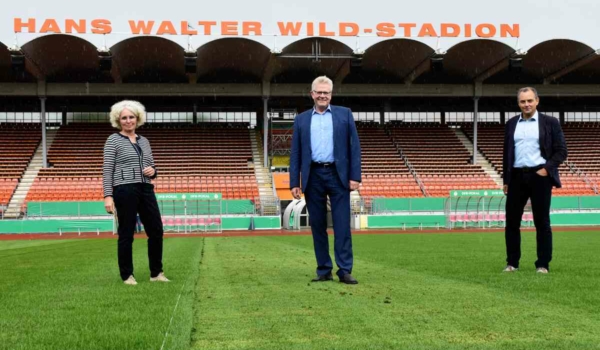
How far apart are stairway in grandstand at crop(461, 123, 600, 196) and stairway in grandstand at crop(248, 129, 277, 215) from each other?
1382 centimetres

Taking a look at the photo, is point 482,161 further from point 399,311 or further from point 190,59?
point 399,311

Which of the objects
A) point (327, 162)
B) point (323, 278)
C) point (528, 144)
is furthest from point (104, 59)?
point (323, 278)

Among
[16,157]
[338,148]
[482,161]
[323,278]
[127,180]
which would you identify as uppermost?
[16,157]

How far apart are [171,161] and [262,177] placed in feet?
18.8

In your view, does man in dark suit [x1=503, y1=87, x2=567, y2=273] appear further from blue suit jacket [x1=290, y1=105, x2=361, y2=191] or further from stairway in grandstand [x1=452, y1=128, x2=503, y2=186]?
stairway in grandstand [x1=452, y1=128, x2=503, y2=186]

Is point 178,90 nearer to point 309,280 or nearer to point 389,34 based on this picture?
point 389,34

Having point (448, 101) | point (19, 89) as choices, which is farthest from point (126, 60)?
point (448, 101)

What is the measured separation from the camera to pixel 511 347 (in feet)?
10.8

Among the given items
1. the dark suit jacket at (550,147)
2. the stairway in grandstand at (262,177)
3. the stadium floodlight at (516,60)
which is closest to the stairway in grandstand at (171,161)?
the stairway in grandstand at (262,177)

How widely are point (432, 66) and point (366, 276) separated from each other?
32004mm

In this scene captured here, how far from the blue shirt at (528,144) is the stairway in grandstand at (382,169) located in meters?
28.1

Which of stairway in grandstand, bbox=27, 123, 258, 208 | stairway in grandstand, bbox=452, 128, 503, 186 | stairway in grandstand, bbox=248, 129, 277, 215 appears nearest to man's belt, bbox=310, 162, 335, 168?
stairway in grandstand, bbox=248, 129, 277, 215

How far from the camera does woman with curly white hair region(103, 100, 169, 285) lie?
6.53m

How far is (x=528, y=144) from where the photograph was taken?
286 inches
